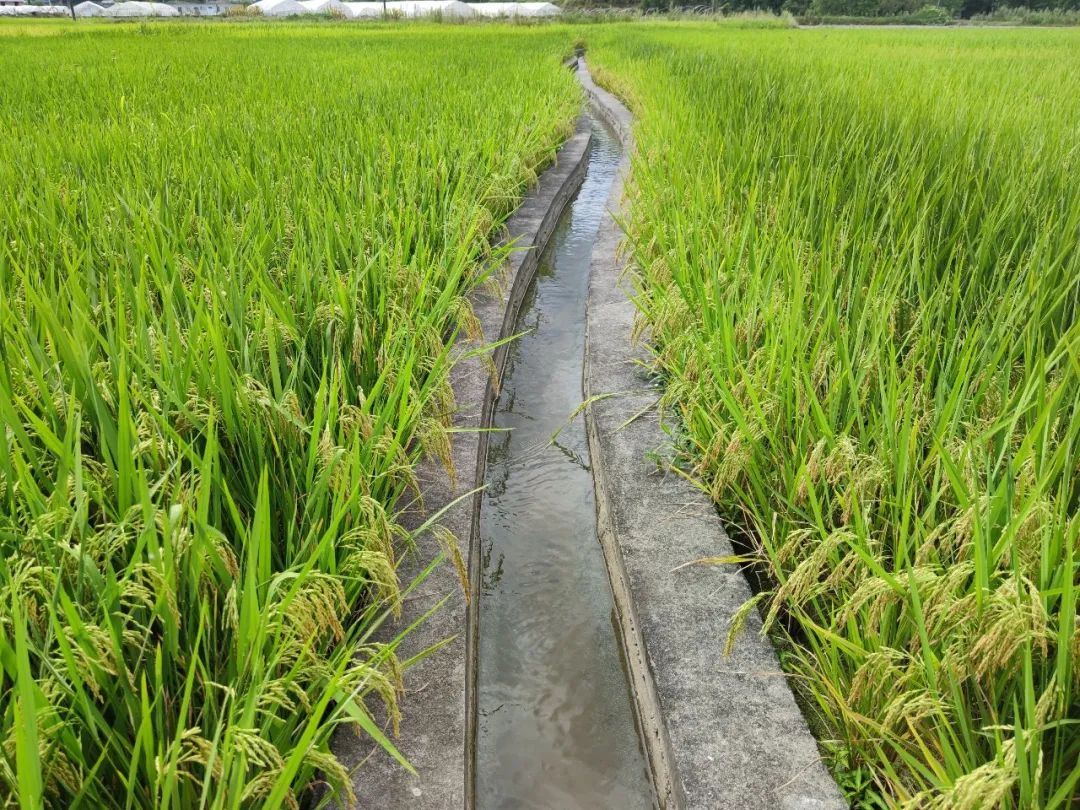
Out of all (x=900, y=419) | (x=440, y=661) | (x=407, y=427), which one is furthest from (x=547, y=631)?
(x=900, y=419)

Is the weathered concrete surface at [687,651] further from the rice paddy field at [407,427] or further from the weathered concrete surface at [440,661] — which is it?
the weathered concrete surface at [440,661]

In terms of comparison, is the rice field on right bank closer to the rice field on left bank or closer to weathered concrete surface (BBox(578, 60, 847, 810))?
weathered concrete surface (BBox(578, 60, 847, 810))

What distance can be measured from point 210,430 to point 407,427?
87 cm

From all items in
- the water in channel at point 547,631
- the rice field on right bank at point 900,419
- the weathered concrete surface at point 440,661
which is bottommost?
the water in channel at point 547,631

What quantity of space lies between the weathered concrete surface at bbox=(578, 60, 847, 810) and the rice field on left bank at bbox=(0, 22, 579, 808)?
559mm

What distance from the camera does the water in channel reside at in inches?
59.9

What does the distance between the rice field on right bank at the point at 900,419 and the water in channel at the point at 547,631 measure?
0.38 meters

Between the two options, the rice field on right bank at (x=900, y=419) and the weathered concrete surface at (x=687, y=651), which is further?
the weathered concrete surface at (x=687, y=651)

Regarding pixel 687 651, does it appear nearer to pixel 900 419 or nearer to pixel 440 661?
pixel 440 661

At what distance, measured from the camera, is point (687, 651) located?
5.02 ft

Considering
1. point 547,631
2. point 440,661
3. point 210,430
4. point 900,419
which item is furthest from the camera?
point 547,631

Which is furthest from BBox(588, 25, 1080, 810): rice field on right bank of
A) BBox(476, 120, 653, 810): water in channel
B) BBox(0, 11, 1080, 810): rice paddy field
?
BBox(476, 120, 653, 810): water in channel

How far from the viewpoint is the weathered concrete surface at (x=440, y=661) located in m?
1.25

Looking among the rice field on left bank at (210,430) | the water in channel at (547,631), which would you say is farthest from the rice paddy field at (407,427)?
the water in channel at (547,631)
